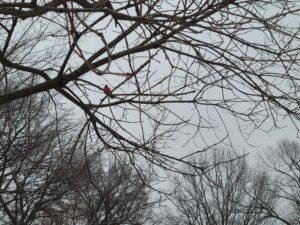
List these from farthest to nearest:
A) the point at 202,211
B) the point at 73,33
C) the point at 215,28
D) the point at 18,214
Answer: the point at 202,211
the point at 18,214
the point at 215,28
the point at 73,33


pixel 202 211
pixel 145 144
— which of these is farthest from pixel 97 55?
pixel 202 211

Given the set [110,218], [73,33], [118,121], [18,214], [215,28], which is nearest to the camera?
[73,33]

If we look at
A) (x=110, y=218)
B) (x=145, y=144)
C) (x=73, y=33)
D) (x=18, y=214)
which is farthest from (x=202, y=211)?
(x=73, y=33)

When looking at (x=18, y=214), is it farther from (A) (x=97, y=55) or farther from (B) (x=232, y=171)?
(B) (x=232, y=171)

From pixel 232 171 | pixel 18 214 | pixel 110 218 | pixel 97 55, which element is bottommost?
pixel 97 55

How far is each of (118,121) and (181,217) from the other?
24901mm

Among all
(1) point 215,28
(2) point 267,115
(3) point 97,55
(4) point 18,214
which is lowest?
(2) point 267,115

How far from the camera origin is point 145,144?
4.99m

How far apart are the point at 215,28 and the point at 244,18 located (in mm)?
316

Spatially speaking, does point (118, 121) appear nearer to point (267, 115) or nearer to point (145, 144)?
point (145, 144)

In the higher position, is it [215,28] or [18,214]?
[18,214]

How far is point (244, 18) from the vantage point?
12.4ft

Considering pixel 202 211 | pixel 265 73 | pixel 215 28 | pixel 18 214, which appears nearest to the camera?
pixel 215 28

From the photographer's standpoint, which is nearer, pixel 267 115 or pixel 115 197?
pixel 267 115
